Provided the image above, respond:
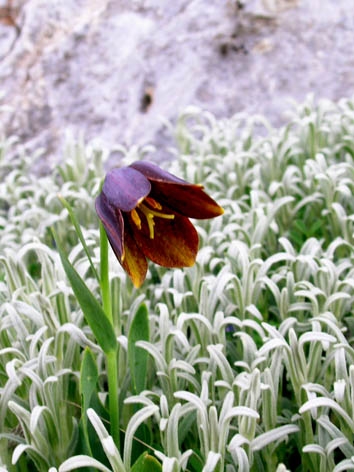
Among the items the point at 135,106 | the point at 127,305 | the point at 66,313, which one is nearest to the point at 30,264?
the point at 127,305

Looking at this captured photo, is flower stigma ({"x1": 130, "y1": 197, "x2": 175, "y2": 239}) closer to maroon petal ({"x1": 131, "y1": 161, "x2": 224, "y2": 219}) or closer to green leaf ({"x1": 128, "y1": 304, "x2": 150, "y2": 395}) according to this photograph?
maroon petal ({"x1": 131, "y1": 161, "x2": 224, "y2": 219})

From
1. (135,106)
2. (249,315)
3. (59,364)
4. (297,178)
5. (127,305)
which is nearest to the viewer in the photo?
(59,364)

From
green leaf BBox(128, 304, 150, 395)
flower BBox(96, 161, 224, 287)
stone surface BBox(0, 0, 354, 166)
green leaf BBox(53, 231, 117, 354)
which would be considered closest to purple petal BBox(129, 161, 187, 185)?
flower BBox(96, 161, 224, 287)

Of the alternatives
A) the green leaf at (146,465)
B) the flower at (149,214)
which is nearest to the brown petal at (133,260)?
the flower at (149,214)

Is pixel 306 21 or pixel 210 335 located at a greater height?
pixel 306 21

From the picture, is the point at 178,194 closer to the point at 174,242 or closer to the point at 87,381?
the point at 174,242

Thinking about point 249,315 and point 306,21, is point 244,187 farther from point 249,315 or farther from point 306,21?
point 306,21

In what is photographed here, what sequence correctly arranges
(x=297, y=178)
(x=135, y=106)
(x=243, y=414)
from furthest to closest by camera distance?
(x=135, y=106) → (x=297, y=178) → (x=243, y=414)
